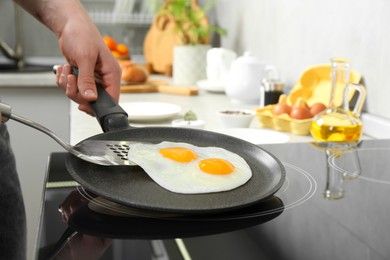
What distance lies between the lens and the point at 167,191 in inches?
25.3

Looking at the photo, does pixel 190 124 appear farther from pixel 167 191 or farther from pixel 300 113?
pixel 167 191

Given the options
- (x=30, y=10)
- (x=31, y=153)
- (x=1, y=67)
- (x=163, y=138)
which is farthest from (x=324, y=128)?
(x=1, y=67)

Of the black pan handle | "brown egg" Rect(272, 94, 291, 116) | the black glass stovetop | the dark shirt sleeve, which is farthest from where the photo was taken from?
"brown egg" Rect(272, 94, 291, 116)

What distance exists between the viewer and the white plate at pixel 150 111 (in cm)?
132

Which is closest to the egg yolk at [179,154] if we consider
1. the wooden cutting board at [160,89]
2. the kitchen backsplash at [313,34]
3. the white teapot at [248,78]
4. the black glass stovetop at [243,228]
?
the black glass stovetop at [243,228]

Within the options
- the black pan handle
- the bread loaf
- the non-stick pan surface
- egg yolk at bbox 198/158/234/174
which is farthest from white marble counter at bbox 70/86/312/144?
egg yolk at bbox 198/158/234/174

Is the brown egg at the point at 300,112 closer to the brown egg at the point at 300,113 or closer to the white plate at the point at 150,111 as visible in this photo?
the brown egg at the point at 300,113

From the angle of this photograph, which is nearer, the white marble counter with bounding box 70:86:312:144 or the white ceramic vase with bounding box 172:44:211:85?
the white marble counter with bounding box 70:86:312:144

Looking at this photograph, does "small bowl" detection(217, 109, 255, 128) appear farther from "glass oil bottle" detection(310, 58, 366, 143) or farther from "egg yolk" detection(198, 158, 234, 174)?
"egg yolk" detection(198, 158, 234, 174)

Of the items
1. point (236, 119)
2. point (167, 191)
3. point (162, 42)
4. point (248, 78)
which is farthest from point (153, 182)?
point (162, 42)

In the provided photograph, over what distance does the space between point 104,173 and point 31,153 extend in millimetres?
1609

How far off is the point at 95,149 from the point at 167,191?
0.15m

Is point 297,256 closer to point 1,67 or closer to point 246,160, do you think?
point 246,160

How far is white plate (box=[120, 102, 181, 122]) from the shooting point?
1.32 metres
